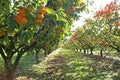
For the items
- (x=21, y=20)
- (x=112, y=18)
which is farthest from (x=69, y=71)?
(x=21, y=20)

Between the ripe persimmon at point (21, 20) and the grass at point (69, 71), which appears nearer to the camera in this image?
the ripe persimmon at point (21, 20)

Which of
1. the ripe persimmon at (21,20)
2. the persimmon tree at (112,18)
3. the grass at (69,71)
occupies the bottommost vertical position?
the grass at (69,71)

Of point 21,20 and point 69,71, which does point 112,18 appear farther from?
→ point 21,20

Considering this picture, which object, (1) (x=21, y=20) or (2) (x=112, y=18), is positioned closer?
(1) (x=21, y=20)

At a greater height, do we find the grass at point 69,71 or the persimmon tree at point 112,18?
the persimmon tree at point 112,18

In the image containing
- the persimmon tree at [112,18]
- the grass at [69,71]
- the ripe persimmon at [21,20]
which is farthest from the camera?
the persimmon tree at [112,18]

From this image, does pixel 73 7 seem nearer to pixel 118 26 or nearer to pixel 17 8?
pixel 17 8

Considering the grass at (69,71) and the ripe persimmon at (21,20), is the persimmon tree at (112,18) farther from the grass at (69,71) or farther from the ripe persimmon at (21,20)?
the ripe persimmon at (21,20)

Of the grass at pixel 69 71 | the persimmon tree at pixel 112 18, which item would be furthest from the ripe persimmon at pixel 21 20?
the persimmon tree at pixel 112 18

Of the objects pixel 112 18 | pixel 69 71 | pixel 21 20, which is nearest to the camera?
pixel 21 20

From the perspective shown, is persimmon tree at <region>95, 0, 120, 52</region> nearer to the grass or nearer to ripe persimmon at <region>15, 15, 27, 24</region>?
the grass

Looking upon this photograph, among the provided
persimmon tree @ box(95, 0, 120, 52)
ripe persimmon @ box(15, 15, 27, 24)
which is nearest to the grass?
persimmon tree @ box(95, 0, 120, 52)

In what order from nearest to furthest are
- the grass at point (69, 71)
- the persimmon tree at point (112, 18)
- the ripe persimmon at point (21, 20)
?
the ripe persimmon at point (21, 20) < the grass at point (69, 71) < the persimmon tree at point (112, 18)

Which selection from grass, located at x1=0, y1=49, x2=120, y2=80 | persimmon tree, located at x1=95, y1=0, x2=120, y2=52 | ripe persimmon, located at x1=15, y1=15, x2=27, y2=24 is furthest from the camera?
persimmon tree, located at x1=95, y1=0, x2=120, y2=52
